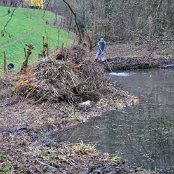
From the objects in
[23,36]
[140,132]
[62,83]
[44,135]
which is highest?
[62,83]

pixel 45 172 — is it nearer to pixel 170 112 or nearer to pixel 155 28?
pixel 155 28

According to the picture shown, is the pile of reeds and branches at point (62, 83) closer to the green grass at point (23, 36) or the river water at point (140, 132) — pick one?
the river water at point (140, 132)

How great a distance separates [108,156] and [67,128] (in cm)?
364

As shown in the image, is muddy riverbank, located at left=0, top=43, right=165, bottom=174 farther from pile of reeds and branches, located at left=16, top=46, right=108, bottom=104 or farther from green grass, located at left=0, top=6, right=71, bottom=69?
green grass, located at left=0, top=6, right=71, bottom=69

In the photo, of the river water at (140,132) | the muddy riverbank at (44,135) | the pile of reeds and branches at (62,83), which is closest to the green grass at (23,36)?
the pile of reeds and branches at (62,83)

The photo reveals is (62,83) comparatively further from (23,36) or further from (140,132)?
(23,36)

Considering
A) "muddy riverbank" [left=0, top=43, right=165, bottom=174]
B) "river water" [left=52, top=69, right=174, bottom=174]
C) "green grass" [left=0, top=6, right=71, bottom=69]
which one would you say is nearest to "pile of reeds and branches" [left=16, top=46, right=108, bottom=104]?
"muddy riverbank" [left=0, top=43, right=165, bottom=174]

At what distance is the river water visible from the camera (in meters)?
12.9

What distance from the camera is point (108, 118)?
17828 millimetres

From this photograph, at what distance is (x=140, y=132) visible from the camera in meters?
15.7

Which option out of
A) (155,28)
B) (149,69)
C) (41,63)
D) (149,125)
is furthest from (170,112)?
(149,69)

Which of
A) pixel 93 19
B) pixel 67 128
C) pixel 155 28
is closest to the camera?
pixel 155 28

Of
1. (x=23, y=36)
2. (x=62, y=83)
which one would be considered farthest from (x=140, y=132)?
(x=23, y=36)

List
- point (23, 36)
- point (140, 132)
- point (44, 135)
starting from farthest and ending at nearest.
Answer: point (23, 36) → point (140, 132) → point (44, 135)
